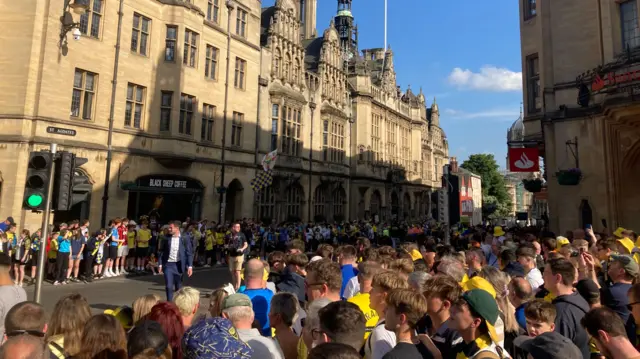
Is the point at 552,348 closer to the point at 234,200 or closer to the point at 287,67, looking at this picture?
the point at 234,200

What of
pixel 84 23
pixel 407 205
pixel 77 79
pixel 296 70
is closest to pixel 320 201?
pixel 296 70

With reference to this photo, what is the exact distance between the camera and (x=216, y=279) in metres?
15.0

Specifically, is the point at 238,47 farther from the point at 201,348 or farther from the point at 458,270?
the point at 201,348

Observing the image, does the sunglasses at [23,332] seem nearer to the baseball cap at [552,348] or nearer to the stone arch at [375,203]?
the baseball cap at [552,348]

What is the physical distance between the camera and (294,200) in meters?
30.5

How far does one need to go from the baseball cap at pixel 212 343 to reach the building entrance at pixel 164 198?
16983 millimetres

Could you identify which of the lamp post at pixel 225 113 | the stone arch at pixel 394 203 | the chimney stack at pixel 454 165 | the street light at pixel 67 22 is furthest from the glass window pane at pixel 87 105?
the chimney stack at pixel 454 165

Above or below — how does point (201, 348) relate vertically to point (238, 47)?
below

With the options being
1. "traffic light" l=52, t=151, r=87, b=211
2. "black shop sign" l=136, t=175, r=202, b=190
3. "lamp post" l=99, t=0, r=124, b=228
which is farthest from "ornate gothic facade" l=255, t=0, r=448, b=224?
"traffic light" l=52, t=151, r=87, b=211

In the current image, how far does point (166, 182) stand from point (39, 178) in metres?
13.7

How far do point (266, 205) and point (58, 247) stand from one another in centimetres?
1571

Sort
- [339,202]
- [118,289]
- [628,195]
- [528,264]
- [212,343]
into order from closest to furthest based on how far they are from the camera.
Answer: [212,343]
[528,264]
[118,289]
[628,195]
[339,202]

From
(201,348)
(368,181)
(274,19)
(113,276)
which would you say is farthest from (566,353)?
(368,181)

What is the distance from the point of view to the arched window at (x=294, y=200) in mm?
29984
